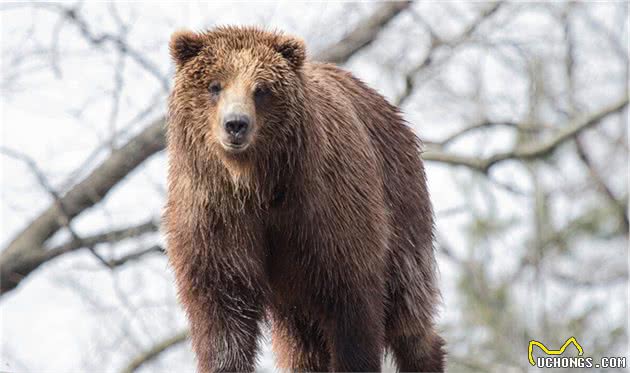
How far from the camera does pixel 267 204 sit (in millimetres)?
7008

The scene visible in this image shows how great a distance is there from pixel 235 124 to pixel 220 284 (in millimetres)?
971

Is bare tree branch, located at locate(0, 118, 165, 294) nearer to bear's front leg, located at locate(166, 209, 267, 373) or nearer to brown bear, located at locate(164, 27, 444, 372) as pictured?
brown bear, located at locate(164, 27, 444, 372)

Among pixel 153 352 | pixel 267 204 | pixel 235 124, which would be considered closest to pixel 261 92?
pixel 235 124

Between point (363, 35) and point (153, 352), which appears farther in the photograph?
point (363, 35)

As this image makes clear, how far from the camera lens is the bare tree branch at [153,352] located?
13492mm

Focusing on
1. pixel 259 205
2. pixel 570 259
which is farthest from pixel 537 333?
pixel 259 205

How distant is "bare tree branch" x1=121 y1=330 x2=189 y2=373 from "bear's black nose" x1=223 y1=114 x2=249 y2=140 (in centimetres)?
716

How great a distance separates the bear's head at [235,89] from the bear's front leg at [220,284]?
1.54ft

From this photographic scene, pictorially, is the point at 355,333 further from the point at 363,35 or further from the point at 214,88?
the point at 363,35

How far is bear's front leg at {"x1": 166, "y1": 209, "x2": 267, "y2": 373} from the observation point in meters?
7.01

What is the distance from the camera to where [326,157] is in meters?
7.12

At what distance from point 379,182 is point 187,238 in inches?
47.7

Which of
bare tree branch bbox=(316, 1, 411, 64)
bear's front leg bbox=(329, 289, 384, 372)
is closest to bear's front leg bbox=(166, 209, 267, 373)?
bear's front leg bbox=(329, 289, 384, 372)

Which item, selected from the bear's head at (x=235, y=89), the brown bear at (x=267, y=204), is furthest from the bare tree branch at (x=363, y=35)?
the bear's head at (x=235, y=89)
